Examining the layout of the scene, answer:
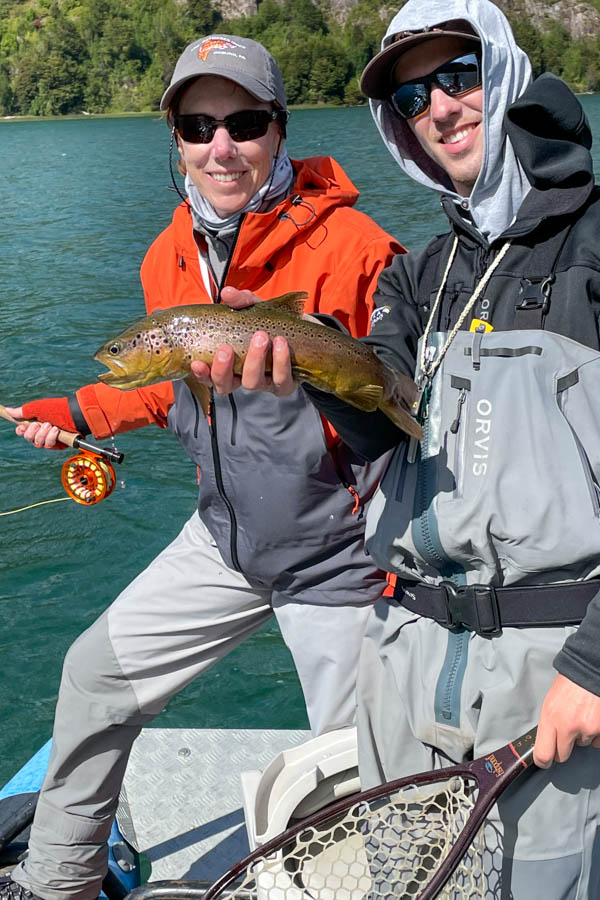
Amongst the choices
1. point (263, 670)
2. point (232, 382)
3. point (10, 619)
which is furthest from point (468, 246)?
point (10, 619)

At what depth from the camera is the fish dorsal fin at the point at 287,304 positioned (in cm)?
266

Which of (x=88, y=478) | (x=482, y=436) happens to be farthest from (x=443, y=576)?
(x=88, y=478)

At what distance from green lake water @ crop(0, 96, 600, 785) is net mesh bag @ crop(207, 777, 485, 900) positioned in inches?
127

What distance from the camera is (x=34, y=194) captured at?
101ft

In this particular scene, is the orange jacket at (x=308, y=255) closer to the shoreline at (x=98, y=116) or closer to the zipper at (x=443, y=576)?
the zipper at (x=443, y=576)

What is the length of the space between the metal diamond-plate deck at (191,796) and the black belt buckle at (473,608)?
2.14 m

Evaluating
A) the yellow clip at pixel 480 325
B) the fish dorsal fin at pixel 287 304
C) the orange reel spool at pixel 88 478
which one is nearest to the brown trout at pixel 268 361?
the fish dorsal fin at pixel 287 304

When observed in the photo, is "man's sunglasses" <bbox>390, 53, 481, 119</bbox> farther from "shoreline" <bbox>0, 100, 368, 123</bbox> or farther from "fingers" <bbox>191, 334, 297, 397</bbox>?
"shoreline" <bbox>0, 100, 368, 123</bbox>

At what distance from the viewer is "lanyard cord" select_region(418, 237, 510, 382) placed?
2.42 m

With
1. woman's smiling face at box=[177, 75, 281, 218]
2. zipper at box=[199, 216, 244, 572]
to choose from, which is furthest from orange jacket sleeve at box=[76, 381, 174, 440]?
woman's smiling face at box=[177, 75, 281, 218]

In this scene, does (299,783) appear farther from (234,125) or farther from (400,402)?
(234,125)

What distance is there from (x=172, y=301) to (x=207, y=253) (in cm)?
21

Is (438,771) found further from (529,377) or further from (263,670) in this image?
(263,670)

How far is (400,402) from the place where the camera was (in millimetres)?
2529
